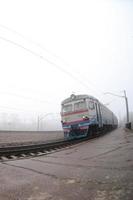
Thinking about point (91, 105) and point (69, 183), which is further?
point (91, 105)


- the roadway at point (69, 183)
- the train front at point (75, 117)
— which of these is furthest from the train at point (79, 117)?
the roadway at point (69, 183)

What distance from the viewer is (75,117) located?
15.7 metres

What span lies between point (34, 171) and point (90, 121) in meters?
10.1

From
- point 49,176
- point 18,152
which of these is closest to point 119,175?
point 49,176

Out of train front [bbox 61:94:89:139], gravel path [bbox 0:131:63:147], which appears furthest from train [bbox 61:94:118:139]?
gravel path [bbox 0:131:63:147]

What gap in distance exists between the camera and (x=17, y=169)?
5.45 metres

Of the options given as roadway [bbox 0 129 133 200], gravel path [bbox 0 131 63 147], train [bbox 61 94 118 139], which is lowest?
gravel path [bbox 0 131 63 147]

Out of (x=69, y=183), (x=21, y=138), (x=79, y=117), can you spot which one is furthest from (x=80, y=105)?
(x=69, y=183)

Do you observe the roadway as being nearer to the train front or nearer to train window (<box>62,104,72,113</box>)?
the train front

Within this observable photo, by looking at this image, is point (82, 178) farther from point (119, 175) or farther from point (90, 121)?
point (90, 121)

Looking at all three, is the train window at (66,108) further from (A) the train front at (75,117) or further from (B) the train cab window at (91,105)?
(B) the train cab window at (91,105)

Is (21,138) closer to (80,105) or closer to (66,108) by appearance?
(66,108)

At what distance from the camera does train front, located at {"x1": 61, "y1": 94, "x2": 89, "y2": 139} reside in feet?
49.5

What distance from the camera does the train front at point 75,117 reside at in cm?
1510
